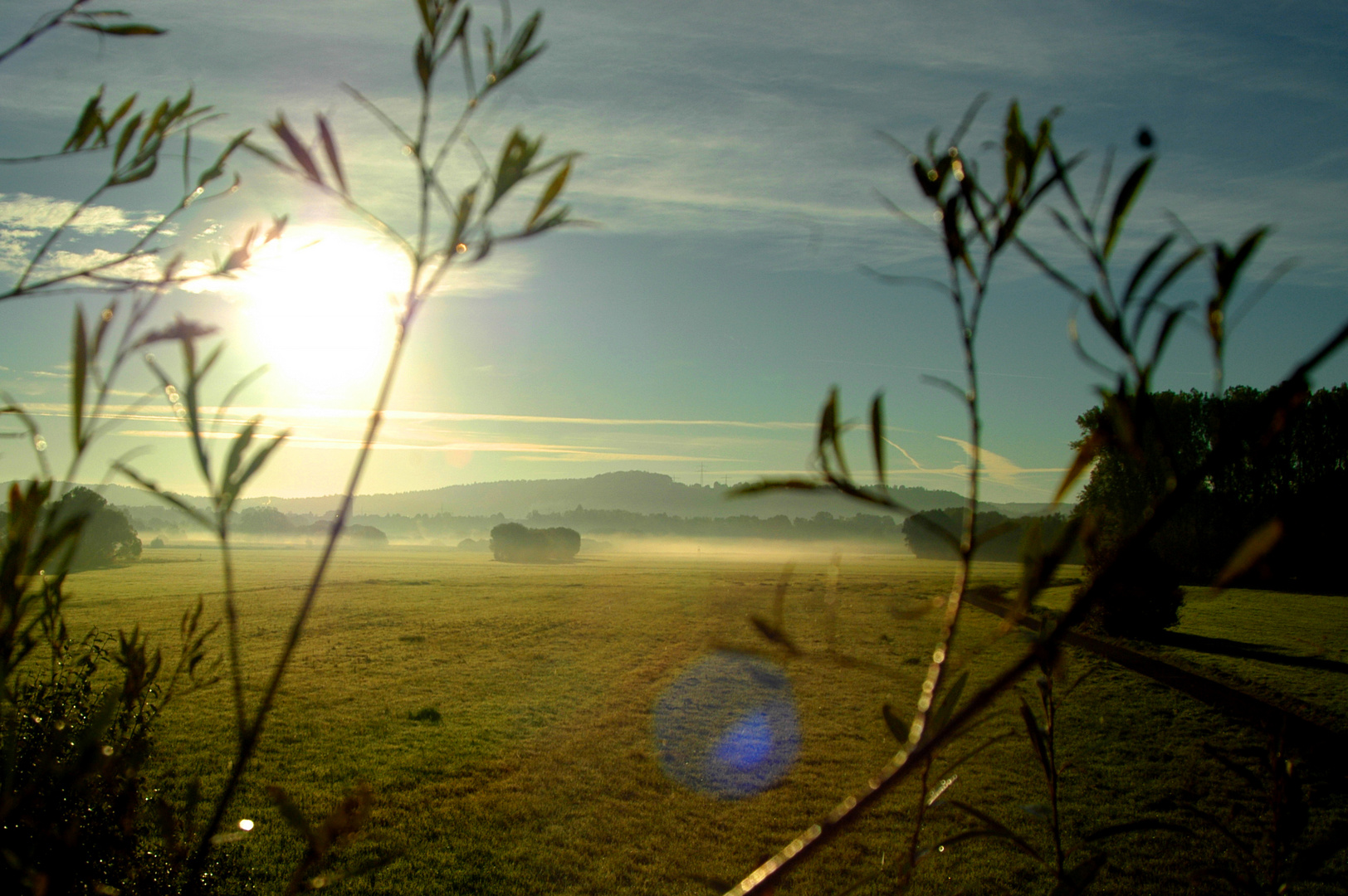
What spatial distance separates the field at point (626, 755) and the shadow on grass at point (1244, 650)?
7.3 inches

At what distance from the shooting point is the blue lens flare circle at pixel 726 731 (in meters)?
10.8

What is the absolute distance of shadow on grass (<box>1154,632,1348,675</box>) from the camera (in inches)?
609

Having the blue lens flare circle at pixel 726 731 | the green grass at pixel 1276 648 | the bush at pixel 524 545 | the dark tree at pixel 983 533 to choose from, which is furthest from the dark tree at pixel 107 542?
the green grass at pixel 1276 648

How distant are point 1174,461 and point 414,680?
17.4 m

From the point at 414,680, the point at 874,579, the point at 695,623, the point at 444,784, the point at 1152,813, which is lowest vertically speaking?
the point at 874,579

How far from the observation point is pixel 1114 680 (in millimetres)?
15578

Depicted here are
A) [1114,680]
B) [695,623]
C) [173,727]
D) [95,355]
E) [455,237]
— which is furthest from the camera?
[695,623]

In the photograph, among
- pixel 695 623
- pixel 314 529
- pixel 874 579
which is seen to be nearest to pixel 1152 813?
pixel 695 623

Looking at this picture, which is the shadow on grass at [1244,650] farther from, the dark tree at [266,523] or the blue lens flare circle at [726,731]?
the dark tree at [266,523]

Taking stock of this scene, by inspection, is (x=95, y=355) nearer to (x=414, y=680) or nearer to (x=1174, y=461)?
(x=1174, y=461)

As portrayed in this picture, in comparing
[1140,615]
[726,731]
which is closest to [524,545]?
[1140,615]

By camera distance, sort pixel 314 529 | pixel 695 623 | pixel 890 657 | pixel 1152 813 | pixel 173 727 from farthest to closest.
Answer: pixel 314 529 → pixel 695 623 → pixel 890 657 → pixel 173 727 → pixel 1152 813

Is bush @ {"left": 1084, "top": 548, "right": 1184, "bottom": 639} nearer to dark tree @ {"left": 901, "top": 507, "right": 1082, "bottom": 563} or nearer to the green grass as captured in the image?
the green grass

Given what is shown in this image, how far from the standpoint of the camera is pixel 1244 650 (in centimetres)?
1722
